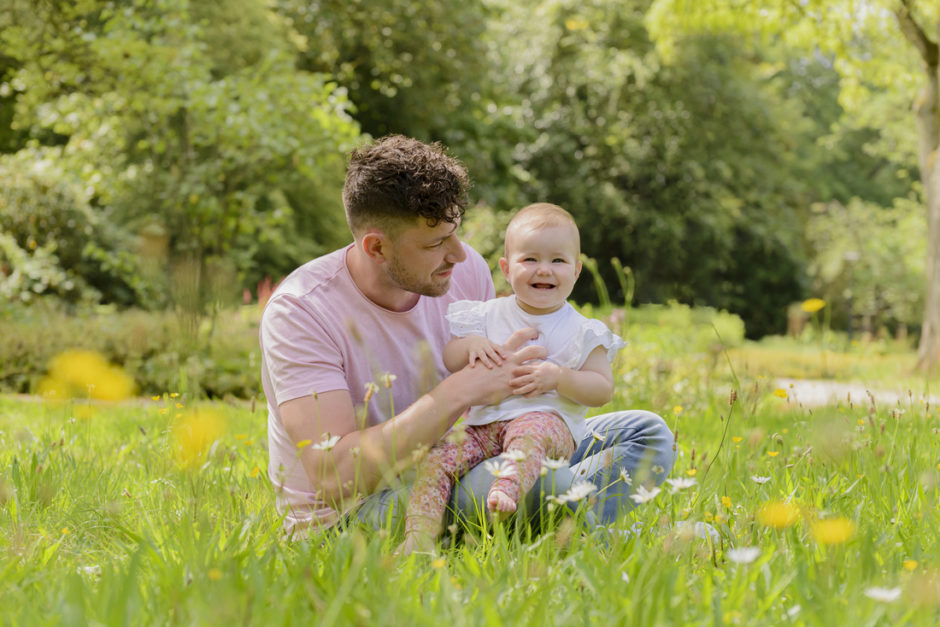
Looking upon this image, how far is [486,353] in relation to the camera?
2.55 m

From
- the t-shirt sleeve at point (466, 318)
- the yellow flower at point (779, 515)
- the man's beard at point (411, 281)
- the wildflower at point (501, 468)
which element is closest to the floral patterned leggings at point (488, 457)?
the wildflower at point (501, 468)

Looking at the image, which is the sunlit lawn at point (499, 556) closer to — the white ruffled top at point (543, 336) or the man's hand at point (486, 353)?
the white ruffled top at point (543, 336)

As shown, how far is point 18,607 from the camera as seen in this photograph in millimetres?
1653

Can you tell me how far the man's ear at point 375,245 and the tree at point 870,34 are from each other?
732 cm

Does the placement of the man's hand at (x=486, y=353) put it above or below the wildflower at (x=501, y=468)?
above

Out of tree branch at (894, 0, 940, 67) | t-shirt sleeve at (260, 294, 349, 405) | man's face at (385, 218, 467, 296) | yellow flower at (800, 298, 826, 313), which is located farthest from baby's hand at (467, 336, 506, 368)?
tree branch at (894, 0, 940, 67)

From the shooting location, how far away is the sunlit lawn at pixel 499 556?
60.4 inches

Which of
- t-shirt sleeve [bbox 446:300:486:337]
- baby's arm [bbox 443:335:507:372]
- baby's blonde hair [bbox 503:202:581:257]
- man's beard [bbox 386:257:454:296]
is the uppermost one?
baby's blonde hair [bbox 503:202:581:257]

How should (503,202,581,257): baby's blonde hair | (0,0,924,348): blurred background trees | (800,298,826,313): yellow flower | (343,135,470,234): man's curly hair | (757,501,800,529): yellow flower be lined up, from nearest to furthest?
(757,501,800,529): yellow flower → (343,135,470,234): man's curly hair → (503,202,581,257): baby's blonde hair → (800,298,826,313): yellow flower → (0,0,924,348): blurred background trees

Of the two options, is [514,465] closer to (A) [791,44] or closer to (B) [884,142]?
(A) [791,44]

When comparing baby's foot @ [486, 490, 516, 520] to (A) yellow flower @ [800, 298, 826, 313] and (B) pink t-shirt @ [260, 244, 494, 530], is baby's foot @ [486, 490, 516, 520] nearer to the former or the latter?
(B) pink t-shirt @ [260, 244, 494, 530]

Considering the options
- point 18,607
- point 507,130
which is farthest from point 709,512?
point 507,130

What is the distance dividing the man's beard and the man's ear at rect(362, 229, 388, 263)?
37 millimetres

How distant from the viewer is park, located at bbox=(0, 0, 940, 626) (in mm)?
1733
